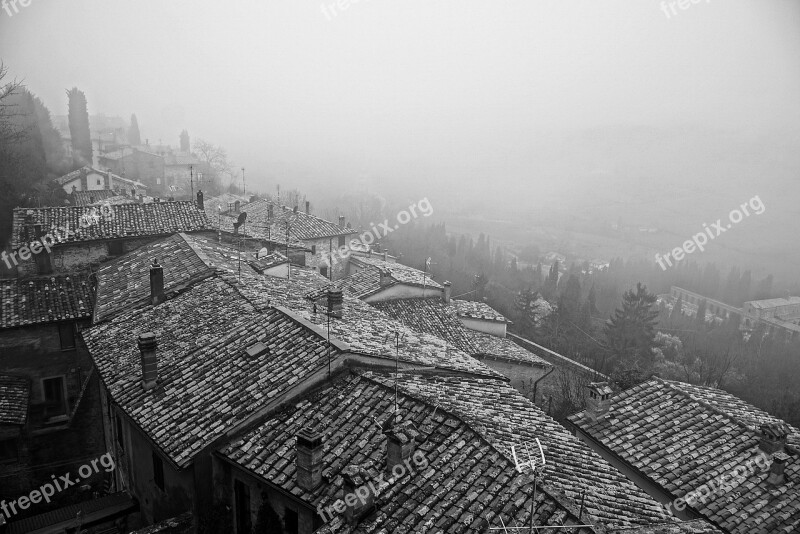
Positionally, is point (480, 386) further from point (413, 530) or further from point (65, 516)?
point (65, 516)

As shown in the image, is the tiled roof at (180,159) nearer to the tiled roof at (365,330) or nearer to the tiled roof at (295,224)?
the tiled roof at (295,224)

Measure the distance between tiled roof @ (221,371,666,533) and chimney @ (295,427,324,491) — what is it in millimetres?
140

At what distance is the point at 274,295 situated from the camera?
1533 centimetres

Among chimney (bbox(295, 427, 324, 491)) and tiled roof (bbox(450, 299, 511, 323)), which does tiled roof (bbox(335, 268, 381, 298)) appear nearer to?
tiled roof (bbox(450, 299, 511, 323))

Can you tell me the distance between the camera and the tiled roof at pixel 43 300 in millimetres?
18312

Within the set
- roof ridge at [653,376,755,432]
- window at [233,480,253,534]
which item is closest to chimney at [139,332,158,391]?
window at [233,480,253,534]

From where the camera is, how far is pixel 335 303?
1471cm

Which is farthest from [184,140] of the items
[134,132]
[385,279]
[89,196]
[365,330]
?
[365,330]

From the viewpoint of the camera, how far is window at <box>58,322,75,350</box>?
62.0ft

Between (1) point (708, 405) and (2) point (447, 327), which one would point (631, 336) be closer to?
(2) point (447, 327)

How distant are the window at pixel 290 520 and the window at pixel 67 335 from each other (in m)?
14.2

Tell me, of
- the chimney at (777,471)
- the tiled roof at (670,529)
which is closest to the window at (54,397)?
the tiled roof at (670,529)

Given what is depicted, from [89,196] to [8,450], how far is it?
98.4 feet

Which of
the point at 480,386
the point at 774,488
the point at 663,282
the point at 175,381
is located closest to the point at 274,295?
the point at 175,381
